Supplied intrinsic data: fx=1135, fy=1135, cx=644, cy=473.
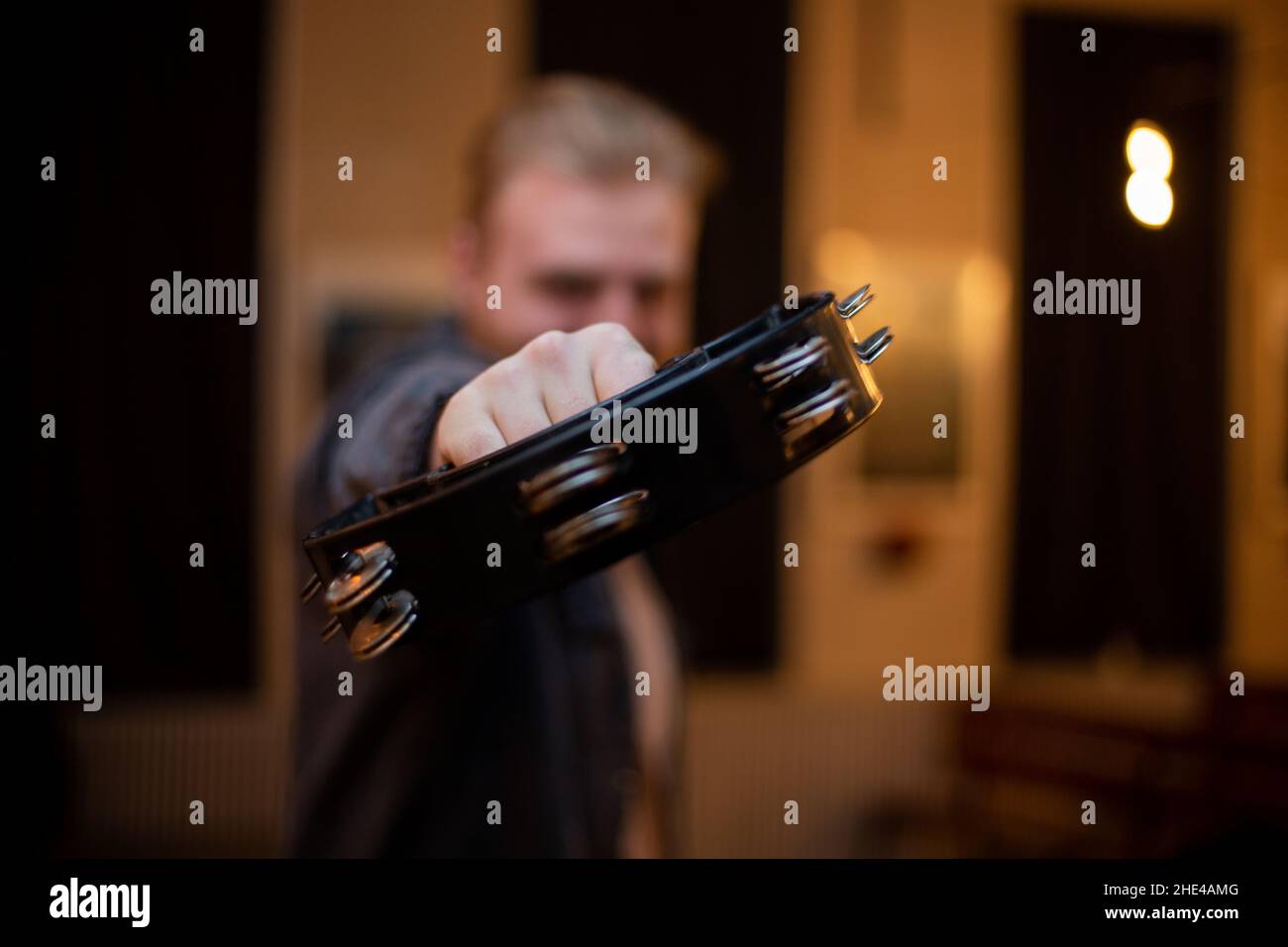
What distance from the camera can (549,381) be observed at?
15.4 inches

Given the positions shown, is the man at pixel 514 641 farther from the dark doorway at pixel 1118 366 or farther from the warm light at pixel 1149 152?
the dark doorway at pixel 1118 366

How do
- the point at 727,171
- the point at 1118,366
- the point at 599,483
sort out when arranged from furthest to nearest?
the point at 1118,366
the point at 727,171
the point at 599,483

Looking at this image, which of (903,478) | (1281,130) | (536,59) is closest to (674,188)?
(536,59)

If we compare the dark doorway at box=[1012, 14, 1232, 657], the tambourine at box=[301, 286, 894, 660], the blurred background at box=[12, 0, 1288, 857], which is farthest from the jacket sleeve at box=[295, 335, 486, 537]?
the dark doorway at box=[1012, 14, 1232, 657]

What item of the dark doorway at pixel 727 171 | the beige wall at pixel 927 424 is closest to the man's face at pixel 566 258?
the dark doorway at pixel 727 171

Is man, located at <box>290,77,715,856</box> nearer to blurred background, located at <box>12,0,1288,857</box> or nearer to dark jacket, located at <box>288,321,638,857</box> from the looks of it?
dark jacket, located at <box>288,321,638,857</box>

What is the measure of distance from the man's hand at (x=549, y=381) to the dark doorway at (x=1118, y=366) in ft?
11.0

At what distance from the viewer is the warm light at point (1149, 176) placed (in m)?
0.51

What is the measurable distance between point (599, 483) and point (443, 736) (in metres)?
0.66

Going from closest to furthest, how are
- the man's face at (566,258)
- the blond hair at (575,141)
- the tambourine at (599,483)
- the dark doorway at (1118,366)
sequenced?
the tambourine at (599,483) < the man's face at (566,258) < the blond hair at (575,141) < the dark doorway at (1118,366)

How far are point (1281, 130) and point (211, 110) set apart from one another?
3314mm

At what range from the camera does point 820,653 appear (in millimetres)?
3494

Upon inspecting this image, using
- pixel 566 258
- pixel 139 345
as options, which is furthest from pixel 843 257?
pixel 566 258

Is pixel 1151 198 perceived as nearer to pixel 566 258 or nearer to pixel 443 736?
pixel 566 258
